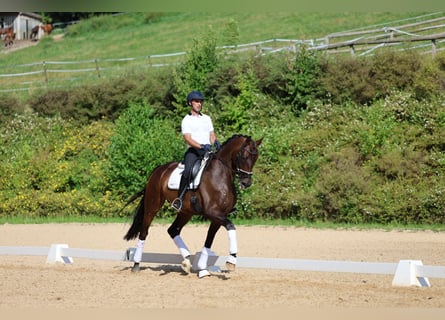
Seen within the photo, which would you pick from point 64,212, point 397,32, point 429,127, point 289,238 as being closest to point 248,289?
point 289,238

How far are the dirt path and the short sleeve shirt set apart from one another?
1.80m

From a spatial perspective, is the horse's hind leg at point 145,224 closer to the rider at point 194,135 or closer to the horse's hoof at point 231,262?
the rider at point 194,135

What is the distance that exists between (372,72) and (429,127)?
415 centimetres

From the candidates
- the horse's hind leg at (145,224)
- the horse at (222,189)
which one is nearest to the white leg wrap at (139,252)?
the horse's hind leg at (145,224)

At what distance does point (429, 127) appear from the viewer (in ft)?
64.8

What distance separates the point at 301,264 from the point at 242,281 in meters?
0.77

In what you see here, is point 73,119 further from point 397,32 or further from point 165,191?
point 165,191

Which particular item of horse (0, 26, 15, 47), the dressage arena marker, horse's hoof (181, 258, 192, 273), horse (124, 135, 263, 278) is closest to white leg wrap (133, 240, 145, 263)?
the dressage arena marker

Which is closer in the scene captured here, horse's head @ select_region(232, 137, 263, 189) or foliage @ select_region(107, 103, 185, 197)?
horse's head @ select_region(232, 137, 263, 189)

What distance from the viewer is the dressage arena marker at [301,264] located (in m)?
7.81

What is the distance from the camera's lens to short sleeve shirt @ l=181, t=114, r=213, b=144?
9359 millimetres

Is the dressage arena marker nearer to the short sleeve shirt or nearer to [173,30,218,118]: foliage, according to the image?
the short sleeve shirt

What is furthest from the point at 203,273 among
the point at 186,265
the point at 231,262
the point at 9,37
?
the point at 9,37

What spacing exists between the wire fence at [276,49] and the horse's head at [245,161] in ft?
52.7
